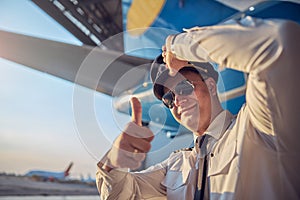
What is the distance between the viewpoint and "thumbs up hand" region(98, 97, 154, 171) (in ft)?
1.33

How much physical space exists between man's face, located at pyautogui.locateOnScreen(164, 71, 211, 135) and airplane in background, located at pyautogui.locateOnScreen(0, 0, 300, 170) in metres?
0.03

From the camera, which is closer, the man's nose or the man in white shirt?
the man in white shirt

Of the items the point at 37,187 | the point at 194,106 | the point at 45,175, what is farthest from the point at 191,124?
the point at 37,187

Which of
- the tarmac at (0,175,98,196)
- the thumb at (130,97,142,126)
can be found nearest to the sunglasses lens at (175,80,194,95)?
the thumb at (130,97,142,126)

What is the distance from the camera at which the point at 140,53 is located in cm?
69

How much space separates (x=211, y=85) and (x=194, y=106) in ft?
0.22

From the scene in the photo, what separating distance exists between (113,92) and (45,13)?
2375 millimetres

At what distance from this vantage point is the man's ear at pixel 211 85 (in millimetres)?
628

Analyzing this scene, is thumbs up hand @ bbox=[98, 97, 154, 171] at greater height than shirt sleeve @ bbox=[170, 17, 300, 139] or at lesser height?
lesser

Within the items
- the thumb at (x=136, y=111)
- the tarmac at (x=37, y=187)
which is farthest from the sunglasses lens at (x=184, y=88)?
the tarmac at (x=37, y=187)

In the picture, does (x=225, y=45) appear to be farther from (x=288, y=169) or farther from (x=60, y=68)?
(x=60, y=68)

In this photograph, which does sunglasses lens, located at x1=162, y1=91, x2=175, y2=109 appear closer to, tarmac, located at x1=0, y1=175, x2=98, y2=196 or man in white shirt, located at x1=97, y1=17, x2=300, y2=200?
man in white shirt, located at x1=97, y1=17, x2=300, y2=200

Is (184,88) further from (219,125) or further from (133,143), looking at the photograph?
(133,143)

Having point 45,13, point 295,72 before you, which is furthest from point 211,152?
point 45,13
